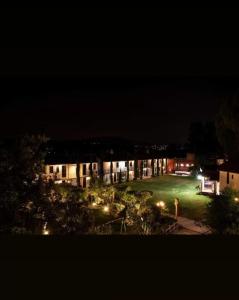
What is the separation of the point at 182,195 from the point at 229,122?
28.3 feet

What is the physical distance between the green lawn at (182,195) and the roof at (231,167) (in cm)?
171

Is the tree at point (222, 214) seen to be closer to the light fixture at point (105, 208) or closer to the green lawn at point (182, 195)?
the green lawn at point (182, 195)

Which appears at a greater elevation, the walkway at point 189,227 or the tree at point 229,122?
the tree at point 229,122

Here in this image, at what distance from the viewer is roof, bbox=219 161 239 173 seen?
16.0 m

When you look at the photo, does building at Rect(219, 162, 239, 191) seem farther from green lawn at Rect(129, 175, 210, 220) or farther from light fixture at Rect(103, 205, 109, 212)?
light fixture at Rect(103, 205, 109, 212)

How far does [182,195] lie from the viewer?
16.9m

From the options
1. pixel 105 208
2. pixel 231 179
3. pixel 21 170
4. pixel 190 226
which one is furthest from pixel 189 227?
pixel 21 170

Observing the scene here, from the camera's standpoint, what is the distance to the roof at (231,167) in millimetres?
16031

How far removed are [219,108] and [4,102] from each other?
265 inches

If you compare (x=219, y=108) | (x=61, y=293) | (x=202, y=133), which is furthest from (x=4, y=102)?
(x=202, y=133)

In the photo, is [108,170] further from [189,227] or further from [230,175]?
[189,227]

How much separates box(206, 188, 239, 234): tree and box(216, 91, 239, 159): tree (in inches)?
84.2

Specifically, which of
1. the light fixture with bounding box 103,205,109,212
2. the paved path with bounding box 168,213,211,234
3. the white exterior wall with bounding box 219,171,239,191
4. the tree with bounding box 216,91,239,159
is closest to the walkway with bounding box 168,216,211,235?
the paved path with bounding box 168,213,211,234

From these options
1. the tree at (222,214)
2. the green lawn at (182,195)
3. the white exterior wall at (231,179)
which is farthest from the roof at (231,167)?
the tree at (222,214)
